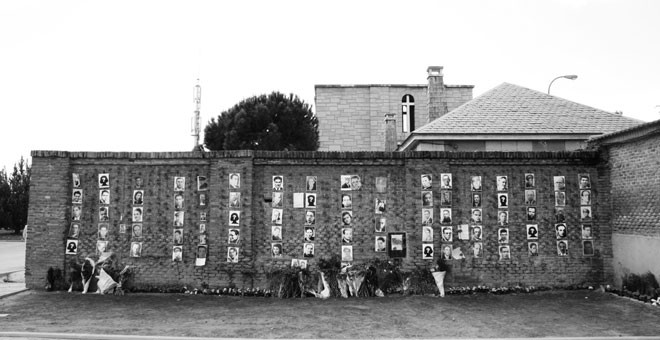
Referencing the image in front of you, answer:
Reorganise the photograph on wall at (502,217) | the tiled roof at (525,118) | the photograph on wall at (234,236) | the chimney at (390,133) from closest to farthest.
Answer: the photograph on wall at (234,236), the photograph on wall at (502,217), the tiled roof at (525,118), the chimney at (390,133)

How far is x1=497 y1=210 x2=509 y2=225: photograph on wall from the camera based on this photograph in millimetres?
10289

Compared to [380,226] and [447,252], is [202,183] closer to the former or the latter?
[380,226]

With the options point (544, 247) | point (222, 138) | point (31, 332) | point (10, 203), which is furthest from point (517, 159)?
point (10, 203)

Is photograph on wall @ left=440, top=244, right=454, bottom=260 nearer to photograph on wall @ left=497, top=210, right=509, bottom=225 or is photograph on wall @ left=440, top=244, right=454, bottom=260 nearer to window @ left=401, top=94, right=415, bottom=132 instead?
photograph on wall @ left=497, top=210, right=509, bottom=225

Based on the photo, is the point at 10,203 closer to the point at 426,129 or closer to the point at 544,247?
the point at 426,129

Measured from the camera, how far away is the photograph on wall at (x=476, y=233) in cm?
1024

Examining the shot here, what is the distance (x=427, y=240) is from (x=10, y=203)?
42649 mm

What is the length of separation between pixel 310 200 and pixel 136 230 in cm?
409

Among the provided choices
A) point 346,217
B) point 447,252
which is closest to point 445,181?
point 447,252

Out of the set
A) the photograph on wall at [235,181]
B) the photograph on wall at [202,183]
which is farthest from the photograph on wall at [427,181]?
the photograph on wall at [202,183]

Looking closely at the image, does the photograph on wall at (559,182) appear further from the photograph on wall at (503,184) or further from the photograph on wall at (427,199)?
the photograph on wall at (427,199)

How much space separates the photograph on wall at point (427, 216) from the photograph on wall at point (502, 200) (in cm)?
161

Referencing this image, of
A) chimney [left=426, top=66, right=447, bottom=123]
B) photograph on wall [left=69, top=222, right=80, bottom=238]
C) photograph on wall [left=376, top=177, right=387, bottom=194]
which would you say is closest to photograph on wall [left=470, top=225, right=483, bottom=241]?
photograph on wall [left=376, top=177, right=387, bottom=194]

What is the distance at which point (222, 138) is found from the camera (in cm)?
3397
